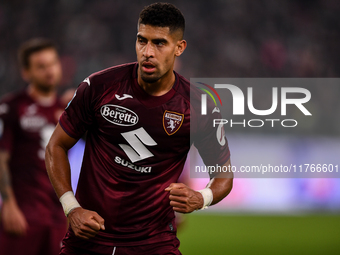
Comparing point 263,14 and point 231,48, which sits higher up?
point 263,14

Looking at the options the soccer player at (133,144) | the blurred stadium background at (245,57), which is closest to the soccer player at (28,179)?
the soccer player at (133,144)

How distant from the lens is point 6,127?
515 centimetres

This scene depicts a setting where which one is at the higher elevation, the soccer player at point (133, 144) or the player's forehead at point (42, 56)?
the player's forehead at point (42, 56)

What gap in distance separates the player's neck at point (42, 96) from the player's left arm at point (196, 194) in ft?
9.06

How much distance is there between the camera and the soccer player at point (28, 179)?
16.5 feet

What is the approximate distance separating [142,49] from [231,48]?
11.5 m

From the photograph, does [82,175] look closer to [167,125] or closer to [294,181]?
[167,125]

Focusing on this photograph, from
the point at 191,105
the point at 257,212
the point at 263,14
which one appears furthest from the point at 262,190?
the point at 191,105

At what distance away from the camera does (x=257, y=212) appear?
1123 cm

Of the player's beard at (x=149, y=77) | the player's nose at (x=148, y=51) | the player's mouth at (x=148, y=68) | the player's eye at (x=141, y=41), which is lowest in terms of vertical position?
the player's beard at (x=149, y=77)

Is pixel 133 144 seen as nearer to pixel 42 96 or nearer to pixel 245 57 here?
pixel 42 96

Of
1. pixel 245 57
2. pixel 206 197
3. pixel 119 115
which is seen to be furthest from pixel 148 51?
pixel 245 57

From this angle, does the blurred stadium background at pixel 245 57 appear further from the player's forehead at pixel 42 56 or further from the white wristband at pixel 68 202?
the white wristband at pixel 68 202

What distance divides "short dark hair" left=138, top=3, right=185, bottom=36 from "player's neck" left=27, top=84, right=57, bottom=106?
2679 mm
